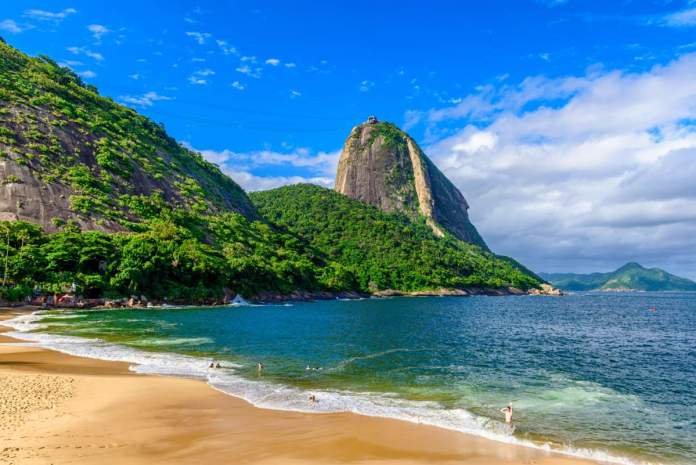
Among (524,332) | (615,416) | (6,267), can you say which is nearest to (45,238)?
(6,267)

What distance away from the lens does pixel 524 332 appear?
6156cm

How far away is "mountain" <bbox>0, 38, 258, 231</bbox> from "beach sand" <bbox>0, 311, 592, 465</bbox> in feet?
311

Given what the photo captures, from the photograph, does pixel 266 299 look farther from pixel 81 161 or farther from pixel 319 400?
pixel 319 400

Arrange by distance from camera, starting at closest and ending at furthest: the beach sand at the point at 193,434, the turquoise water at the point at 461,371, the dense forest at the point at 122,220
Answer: the beach sand at the point at 193,434 < the turquoise water at the point at 461,371 < the dense forest at the point at 122,220

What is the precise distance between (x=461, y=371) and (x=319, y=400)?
46.4 ft

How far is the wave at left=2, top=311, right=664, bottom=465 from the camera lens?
1909cm

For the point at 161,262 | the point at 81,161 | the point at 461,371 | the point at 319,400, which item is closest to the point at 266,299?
the point at 161,262

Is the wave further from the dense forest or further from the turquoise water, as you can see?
the dense forest

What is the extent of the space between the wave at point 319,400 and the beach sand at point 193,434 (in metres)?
0.88

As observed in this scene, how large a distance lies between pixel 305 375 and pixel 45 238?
84362 millimetres

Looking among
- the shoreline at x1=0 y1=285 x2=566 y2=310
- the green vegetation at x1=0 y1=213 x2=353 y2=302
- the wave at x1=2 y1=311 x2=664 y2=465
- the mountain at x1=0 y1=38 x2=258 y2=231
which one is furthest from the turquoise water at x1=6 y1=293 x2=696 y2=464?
the mountain at x1=0 y1=38 x2=258 y2=231

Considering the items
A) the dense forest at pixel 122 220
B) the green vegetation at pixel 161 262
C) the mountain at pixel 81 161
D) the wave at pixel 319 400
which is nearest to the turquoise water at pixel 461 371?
the wave at pixel 319 400

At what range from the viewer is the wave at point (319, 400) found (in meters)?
19.1

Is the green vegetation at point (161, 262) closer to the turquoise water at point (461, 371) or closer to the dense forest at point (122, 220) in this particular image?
the dense forest at point (122, 220)
